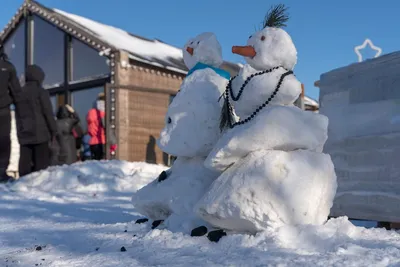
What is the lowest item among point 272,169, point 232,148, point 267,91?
point 272,169

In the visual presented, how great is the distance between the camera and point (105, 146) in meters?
8.16

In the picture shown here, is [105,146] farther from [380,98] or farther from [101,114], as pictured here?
[380,98]

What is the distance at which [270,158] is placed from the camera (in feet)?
7.29

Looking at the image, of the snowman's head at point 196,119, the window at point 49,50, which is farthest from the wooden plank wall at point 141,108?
the snowman's head at point 196,119

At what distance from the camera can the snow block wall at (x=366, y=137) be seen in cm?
292

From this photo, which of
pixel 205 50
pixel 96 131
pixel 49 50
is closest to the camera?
pixel 205 50

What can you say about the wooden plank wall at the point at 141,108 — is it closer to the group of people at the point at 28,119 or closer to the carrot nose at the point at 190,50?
the group of people at the point at 28,119

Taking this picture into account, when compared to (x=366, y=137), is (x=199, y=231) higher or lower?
lower

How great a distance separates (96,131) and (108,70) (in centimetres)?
141

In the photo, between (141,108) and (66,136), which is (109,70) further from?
(66,136)

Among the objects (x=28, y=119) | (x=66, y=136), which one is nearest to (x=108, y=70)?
(x=66, y=136)

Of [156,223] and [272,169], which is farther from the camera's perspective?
[156,223]

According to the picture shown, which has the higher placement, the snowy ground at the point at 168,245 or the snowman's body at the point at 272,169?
the snowman's body at the point at 272,169

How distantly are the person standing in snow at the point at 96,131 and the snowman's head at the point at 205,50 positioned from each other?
18.0 feet
